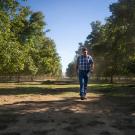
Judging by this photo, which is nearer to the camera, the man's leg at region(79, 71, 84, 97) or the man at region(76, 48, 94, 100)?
the man's leg at region(79, 71, 84, 97)

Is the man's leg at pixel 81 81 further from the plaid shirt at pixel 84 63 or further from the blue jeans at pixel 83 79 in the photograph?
the plaid shirt at pixel 84 63

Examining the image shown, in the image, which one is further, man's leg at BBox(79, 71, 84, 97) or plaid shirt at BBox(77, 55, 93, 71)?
plaid shirt at BBox(77, 55, 93, 71)

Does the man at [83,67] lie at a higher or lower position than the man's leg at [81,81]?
higher

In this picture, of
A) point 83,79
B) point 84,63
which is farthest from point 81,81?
point 84,63

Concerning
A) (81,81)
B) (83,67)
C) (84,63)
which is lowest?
(81,81)

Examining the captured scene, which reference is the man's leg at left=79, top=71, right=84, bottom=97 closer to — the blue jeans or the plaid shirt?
the blue jeans

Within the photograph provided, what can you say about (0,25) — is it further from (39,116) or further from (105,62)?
(105,62)

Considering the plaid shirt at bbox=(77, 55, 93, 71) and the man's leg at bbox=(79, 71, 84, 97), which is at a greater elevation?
the plaid shirt at bbox=(77, 55, 93, 71)

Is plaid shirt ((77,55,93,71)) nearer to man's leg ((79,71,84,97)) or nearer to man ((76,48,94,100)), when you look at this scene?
man ((76,48,94,100))

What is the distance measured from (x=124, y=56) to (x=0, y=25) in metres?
22.2

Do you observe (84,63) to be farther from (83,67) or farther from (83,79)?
(83,79)

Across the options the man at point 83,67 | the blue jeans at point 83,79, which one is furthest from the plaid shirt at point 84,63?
the blue jeans at point 83,79

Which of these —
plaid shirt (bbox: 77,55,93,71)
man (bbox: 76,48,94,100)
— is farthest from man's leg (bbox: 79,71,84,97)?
plaid shirt (bbox: 77,55,93,71)

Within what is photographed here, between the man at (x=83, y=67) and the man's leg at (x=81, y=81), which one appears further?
the man at (x=83, y=67)
